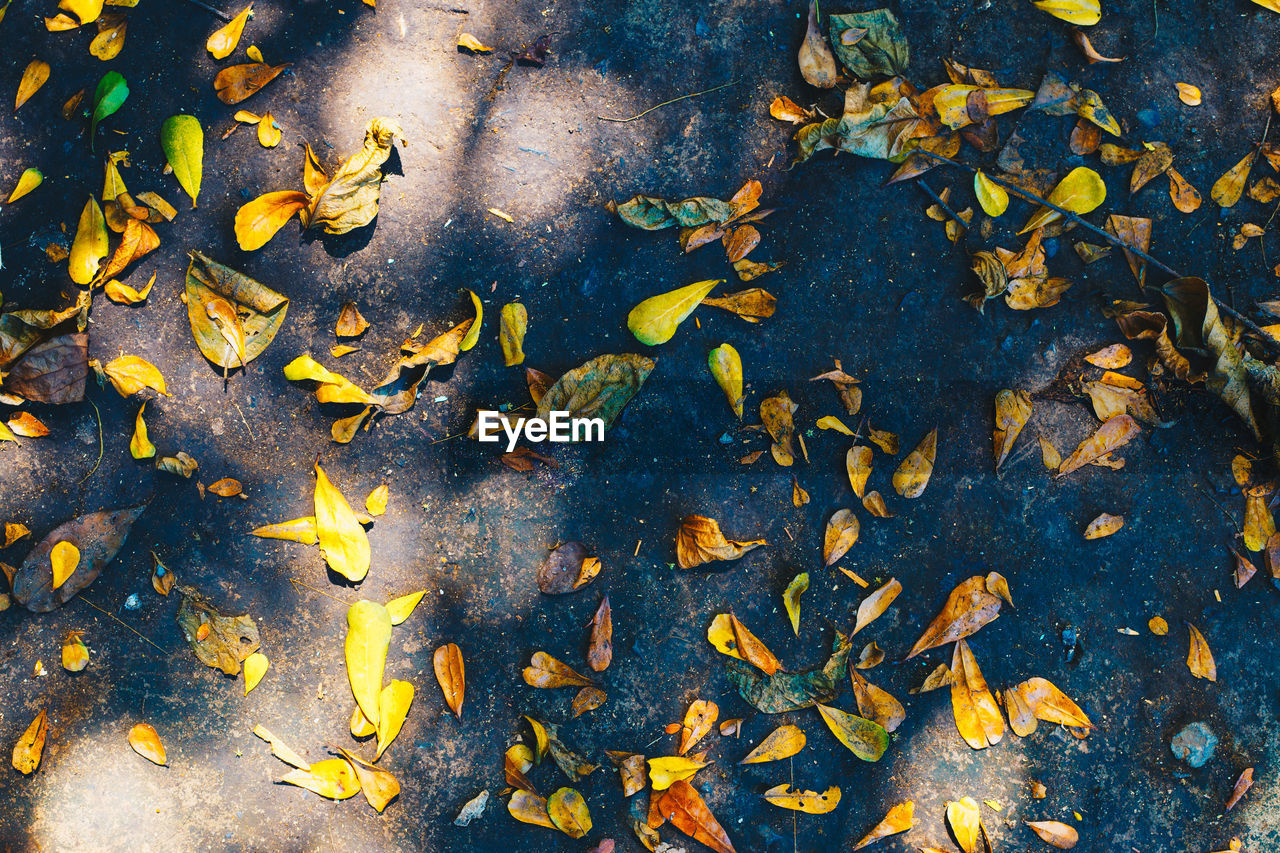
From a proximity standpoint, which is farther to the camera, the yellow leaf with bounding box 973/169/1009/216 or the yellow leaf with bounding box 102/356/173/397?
the yellow leaf with bounding box 973/169/1009/216

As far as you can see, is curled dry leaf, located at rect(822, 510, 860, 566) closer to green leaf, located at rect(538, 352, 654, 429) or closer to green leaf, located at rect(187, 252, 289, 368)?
green leaf, located at rect(538, 352, 654, 429)

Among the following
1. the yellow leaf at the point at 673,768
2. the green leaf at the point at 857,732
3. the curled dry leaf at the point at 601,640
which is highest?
the curled dry leaf at the point at 601,640

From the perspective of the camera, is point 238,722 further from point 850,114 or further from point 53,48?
point 850,114

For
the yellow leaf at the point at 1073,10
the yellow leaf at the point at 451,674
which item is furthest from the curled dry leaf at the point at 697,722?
the yellow leaf at the point at 1073,10

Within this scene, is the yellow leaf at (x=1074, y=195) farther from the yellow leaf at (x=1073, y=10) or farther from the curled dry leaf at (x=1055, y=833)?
the curled dry leaf at (x=1055, y=833)

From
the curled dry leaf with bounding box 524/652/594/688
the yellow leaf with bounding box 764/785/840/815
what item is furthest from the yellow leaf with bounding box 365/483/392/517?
the yellow leaf with bounding box 764/785/840/815
